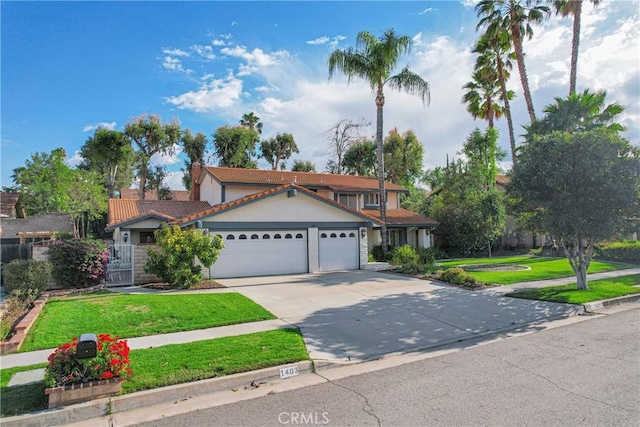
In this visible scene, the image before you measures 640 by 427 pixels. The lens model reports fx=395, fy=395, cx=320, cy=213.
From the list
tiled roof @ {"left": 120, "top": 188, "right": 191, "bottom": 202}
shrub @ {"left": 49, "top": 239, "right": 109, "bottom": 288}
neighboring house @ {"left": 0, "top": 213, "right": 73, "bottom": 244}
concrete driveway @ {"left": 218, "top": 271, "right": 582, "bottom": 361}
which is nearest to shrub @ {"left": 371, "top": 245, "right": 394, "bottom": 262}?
concrete driveway @ {"left": 218, "top": 271, "right": 582, "bottom": 361}

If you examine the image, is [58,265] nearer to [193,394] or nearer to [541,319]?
[193,394]

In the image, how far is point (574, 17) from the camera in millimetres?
24750

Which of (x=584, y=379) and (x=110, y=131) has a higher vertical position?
(x=110, y=131)

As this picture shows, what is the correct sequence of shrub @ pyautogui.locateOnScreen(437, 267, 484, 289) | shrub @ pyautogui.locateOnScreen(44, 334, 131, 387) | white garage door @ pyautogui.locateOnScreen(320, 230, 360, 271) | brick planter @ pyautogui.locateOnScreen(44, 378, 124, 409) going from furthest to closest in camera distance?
white garage door @ pyautogui.locateOnScreen(320, 230, 360, 271) < shrub @ pyautogui.locateOnScreen(437, 267, 484, 289) < shrub @ pyautogui.locateOnScreen(44, 334, 131, 387) < brick planter @ pyautogui.locateOnScreen(44, 378, 124, 409)

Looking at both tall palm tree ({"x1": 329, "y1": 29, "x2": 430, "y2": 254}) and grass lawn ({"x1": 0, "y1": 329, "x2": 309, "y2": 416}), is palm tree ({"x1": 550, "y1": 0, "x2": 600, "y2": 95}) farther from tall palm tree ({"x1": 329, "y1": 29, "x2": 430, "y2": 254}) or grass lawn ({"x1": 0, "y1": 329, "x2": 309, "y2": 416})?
grass lawn ({"x1": 0, "y1": 329, "x2": 309, "y2": 416})

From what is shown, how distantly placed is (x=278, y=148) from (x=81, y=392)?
4564cm

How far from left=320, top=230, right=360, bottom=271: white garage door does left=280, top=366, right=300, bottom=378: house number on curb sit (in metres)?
13.4

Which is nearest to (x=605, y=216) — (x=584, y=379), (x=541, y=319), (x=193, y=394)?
(x=541, y=319)

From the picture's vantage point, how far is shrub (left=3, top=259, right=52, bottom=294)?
463 inches

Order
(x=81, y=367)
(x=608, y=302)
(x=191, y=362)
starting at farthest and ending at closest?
(x=608, y=302)
(x=191, y=362)
(x=81, y=367)

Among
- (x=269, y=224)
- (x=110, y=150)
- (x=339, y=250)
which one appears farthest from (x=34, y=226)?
(x=339, y=250)

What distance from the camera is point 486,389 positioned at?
5.52 metres

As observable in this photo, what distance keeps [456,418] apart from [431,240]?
85.5ft

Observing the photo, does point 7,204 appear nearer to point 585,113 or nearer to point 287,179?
point 287,179
